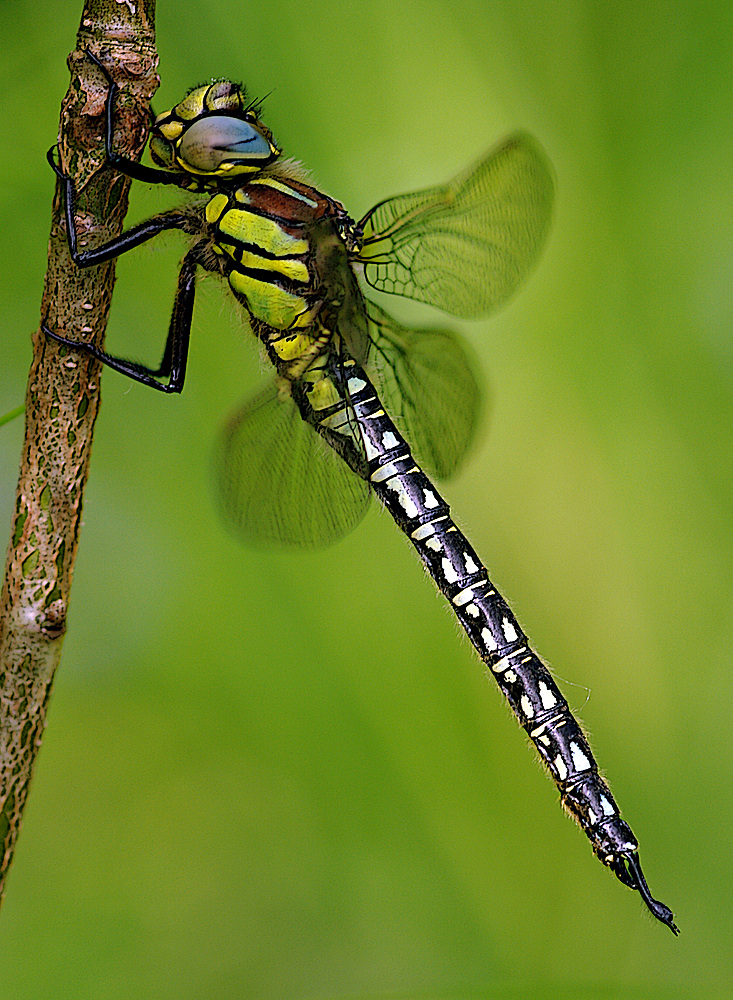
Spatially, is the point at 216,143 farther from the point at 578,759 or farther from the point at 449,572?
the point at 578,759

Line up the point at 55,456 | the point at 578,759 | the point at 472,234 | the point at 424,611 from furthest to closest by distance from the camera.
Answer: the point at 424,611, the point at 472,234, the point at 578,759, the point at 55,456

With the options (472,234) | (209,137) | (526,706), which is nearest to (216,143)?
(209,137)

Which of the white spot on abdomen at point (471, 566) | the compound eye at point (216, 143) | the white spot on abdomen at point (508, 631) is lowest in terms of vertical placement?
the white spot on abdomen at point (508, 631)

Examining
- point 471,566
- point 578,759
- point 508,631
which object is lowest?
point 578,759

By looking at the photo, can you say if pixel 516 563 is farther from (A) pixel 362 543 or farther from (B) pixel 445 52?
(B) pixel 445 52

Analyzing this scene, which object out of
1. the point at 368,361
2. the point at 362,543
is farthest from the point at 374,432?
the point at 362,543

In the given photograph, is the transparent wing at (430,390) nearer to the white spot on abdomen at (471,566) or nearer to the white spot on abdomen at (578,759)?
the white spot on abdomen at (471,566)

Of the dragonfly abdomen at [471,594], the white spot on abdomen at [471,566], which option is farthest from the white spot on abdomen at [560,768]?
the white spot on abdomen at [471,566]

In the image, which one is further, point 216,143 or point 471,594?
point 471,594
